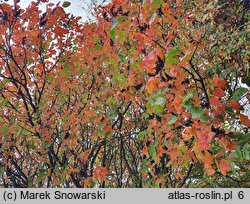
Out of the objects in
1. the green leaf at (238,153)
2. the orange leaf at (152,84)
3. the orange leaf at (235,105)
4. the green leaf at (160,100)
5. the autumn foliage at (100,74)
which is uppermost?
the autumn foliage at (100,74)

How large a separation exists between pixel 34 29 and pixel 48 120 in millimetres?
1225

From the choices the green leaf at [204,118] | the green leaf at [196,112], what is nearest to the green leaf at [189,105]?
the green leaf at [196,112]

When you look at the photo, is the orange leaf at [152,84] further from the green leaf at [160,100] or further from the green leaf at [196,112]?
the green leaf at [196,112]

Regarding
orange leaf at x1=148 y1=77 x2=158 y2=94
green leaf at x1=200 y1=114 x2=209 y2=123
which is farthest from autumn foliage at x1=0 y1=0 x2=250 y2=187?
green leaf at x1=200 y1=114 x2=209 y2=123

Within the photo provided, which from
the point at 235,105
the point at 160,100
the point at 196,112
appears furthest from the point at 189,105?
the point at 235,105

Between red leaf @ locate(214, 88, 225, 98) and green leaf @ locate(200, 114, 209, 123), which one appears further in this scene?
red leaf @ locate(214, 88, 225, 98)

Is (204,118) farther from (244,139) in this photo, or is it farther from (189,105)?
(244,139)

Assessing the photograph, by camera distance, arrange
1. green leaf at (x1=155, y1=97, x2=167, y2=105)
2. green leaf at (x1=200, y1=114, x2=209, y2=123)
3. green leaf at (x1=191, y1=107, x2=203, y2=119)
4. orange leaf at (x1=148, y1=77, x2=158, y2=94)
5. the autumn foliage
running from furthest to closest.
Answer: the autumn foliage < orange leaf at (x1=148, y1=77, x2=158, y2=94) < green leaf at (x1=155, y1=97, x2=167, y2=105) < green leaf at (x1=200, y1=114, x2=209, y2=123) < green leaf at (x1=191, y1=107, x2=203, y2=119)

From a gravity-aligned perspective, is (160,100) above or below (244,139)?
above

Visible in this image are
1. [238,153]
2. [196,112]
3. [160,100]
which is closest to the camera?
[196,112]

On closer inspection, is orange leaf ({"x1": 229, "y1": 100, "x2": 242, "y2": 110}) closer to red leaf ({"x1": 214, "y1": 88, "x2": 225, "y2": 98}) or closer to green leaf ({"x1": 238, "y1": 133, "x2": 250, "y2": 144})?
red leaf ({"x1": 214, "y1": 88, "x2": 225, "y2": 98})

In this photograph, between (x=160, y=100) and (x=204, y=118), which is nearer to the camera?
(x=204, y=118)
